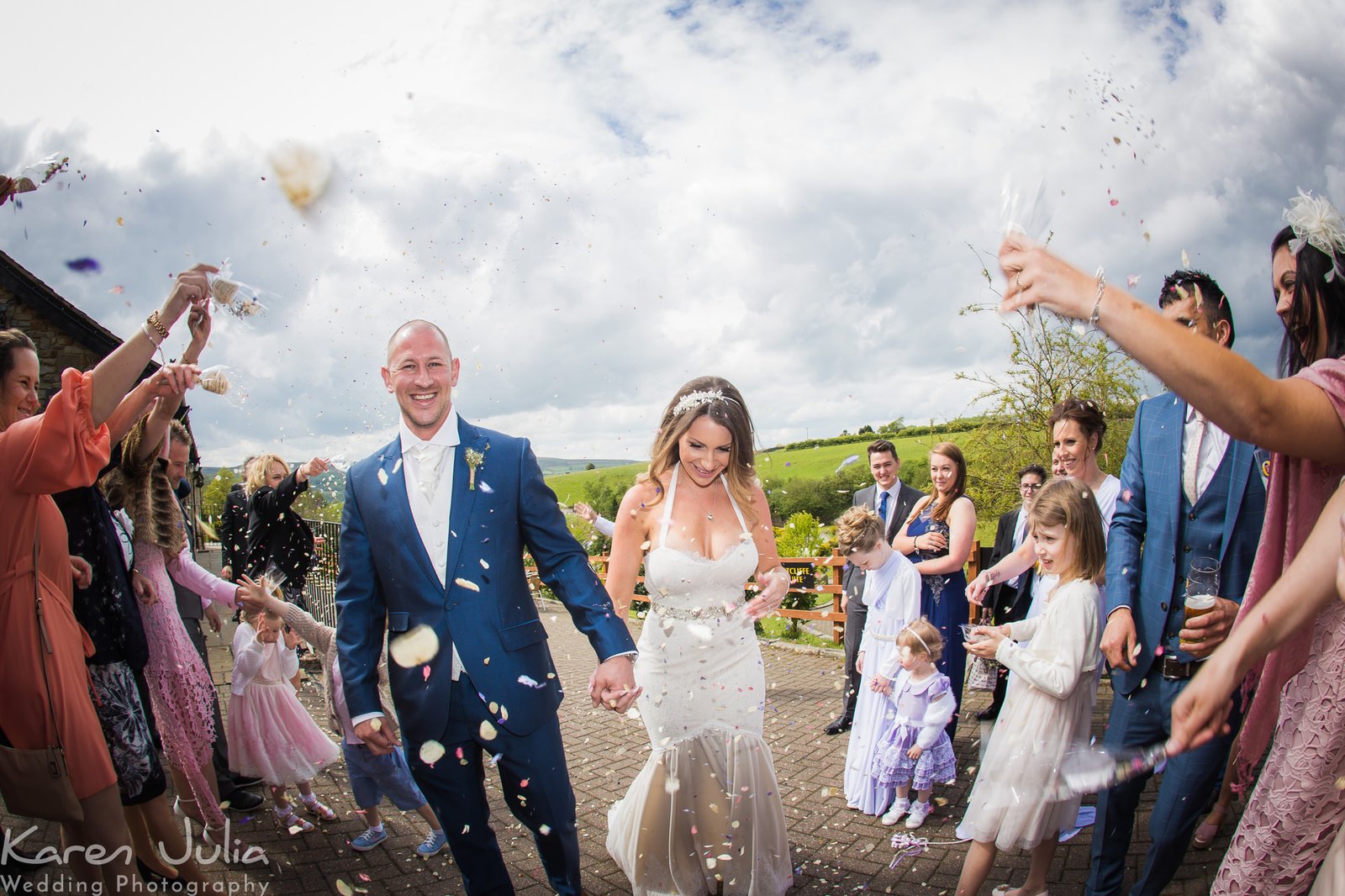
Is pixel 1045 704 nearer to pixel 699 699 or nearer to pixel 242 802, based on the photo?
pixel 699 699

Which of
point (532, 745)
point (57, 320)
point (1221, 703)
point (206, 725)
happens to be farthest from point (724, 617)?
point (57, 320)

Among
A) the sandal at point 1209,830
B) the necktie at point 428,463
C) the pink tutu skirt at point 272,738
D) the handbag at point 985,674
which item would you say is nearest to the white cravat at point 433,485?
the necktie at point 428,463

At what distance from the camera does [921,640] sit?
4719 millimetres

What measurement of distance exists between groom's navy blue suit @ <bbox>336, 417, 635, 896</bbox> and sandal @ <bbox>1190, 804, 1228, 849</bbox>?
3424 millimetres

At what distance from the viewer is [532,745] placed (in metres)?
3.01

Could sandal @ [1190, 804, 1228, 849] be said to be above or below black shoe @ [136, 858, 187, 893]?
below

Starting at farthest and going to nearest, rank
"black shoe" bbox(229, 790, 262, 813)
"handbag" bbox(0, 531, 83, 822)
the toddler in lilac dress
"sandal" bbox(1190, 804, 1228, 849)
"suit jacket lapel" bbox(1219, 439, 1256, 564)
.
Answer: "black shoe" bbox(229, 790, 262, 813) → the toddler in lilac dress → "sandal" bbox(1190, 804, 1228, 849) → "suit jacket lapel" bbox(1219, 439, 1256, 564) → "handbag" bbox(0, 531, 83, 822)

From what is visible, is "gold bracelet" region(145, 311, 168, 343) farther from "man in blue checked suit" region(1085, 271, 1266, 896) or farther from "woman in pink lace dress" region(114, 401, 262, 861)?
"man in blue checked suit" region(1085, 271, 1266, 896)

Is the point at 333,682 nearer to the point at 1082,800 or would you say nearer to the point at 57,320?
the point at 1082,800

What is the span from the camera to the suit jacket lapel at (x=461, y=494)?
2990mm

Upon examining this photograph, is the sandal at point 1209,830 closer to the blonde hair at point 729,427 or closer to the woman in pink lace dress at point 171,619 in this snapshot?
the blonde hair at point 729,427

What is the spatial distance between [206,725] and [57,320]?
16.6 meters

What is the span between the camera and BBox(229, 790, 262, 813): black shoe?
4828 mm

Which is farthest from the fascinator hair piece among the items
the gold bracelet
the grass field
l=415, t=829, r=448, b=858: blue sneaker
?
the grass field
